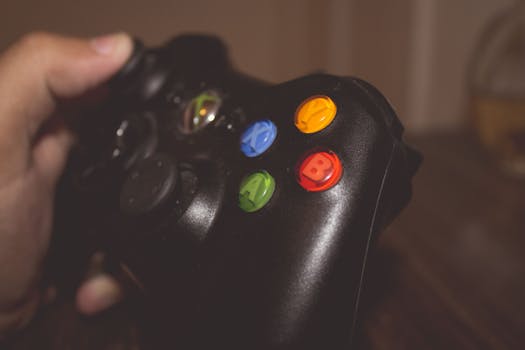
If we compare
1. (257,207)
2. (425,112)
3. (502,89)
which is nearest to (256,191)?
(257,207)

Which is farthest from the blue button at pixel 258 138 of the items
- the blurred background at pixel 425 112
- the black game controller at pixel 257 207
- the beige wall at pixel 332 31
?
the beige wall at pixel 332 31

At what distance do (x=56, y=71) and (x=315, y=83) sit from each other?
22cm

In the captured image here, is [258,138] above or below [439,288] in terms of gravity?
above

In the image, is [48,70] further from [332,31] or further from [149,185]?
[332,31]

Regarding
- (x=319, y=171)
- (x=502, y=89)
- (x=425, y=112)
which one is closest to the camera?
(x=319, y=171)

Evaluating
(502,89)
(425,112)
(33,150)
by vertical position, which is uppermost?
(33,150)

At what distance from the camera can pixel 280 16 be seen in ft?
4.42

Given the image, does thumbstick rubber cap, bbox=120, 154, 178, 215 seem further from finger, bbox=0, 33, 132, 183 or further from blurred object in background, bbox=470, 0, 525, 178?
blurred object in background, bbox=470, 0, 525, 178

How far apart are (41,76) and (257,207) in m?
0.22

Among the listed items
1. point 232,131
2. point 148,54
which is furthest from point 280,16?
point 232,131

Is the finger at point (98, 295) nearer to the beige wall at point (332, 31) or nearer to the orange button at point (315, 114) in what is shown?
the orange button at point (315, 114)

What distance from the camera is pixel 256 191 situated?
0.26 meters

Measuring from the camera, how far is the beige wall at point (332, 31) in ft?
2.72

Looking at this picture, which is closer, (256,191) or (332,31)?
(256,191)
